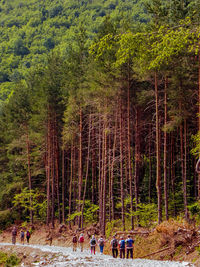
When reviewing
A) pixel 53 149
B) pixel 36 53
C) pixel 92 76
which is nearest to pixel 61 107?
pixel 53 149

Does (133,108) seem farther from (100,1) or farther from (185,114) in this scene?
(100,1)

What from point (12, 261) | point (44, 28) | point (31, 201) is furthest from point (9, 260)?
point (44, 28)

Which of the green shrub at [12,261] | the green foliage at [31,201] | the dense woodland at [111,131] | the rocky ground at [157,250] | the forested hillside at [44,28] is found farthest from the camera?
the forested hillside at [44,28]

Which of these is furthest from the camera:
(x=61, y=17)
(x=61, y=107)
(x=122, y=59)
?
(x=61, y=17)

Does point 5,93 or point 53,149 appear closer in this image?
point 53,149

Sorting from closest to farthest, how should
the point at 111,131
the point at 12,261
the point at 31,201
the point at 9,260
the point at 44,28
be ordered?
the point at 12,261 → the point at 9,260 → the point at 111,131 → the point at 31,201 → the point at 44,28

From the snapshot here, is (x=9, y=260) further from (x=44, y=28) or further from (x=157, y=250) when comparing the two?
(x=44, y=28)

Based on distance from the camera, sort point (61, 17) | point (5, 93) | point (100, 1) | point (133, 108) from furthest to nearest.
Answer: point (100, 1), point (61, 17), point (5, 93), point (133, 108)

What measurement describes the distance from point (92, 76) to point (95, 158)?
14272mm

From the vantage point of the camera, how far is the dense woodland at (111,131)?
2380 centimetres

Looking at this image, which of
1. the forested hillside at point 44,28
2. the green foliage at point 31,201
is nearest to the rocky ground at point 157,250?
the green foliage at point 31,201

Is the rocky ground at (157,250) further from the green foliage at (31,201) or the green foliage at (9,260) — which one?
the green foliage at (31,201)

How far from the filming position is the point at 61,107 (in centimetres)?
3784

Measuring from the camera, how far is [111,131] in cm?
3088
